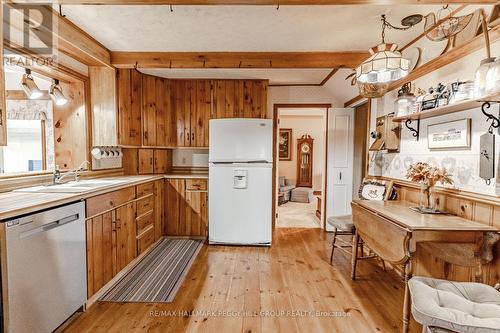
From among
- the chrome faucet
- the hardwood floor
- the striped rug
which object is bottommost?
the hardwood floor

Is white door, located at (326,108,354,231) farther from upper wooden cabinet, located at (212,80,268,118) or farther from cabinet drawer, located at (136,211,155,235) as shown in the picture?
cabinet drawer, located at (136,211,155,235)

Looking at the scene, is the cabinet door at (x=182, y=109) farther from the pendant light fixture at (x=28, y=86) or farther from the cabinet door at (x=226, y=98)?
the pendant light fixture at (x=28, y=86)

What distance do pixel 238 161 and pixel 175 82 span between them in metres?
1.65

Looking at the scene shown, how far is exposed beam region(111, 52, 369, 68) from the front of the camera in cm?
288

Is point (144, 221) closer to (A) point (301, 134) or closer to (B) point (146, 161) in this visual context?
(B) point (146, 161)

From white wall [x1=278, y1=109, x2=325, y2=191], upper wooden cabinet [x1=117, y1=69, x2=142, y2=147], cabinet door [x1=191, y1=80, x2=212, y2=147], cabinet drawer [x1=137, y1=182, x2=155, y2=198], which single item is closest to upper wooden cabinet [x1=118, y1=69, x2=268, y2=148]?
cabinet door [x1=191, y1=80, x2=212, y2=147]

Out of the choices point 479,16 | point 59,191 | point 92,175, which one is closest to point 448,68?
point 479,16

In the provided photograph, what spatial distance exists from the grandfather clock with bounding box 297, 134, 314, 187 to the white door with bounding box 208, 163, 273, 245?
145 inches

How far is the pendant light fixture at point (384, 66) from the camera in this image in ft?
5.85

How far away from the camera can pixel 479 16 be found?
5.62 ft

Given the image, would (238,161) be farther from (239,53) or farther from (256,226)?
(239,53)

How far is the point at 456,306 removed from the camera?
124cm

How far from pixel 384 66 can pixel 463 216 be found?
4.01 ft

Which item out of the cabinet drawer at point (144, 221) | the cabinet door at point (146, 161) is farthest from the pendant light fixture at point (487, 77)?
the cabinet door at point (146, 161)
